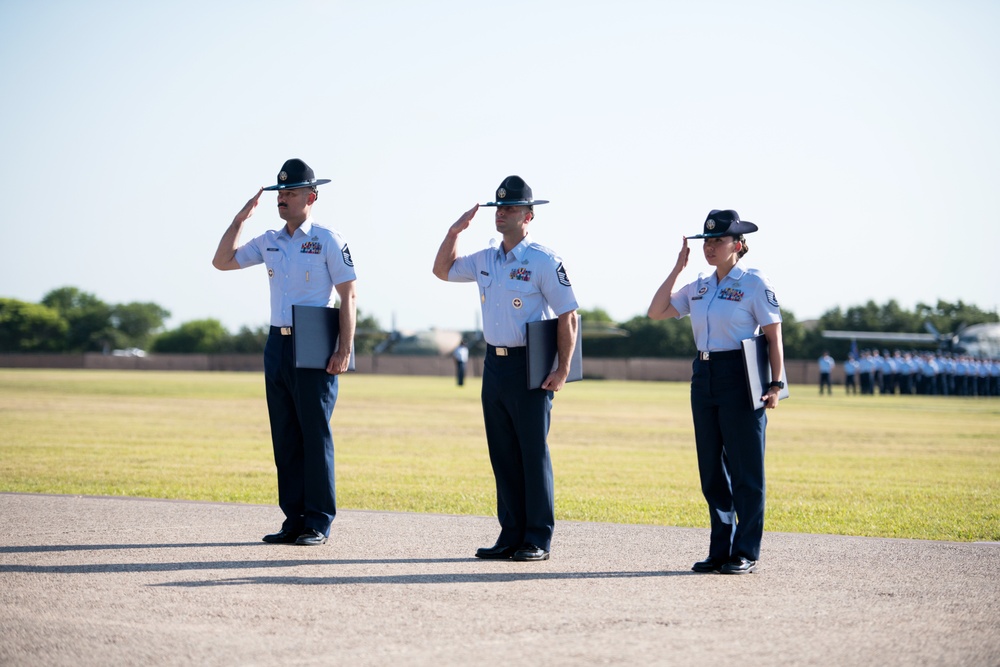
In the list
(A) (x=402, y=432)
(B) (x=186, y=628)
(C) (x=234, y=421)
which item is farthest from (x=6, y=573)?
(C) (x=234, y=421)

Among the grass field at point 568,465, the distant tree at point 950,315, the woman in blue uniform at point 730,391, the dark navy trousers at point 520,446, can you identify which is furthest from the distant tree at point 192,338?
the woman in blue uniform at point 730,391

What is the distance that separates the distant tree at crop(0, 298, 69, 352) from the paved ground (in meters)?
147

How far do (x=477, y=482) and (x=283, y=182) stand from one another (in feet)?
16.2

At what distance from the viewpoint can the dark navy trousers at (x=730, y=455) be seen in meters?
6.37

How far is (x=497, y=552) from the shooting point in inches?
262

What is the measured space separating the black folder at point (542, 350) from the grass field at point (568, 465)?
2337mm

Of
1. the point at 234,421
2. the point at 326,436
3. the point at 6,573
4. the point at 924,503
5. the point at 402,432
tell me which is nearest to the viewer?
the point at 6,573

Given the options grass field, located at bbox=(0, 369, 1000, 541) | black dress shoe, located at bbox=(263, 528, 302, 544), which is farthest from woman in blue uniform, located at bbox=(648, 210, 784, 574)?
black dress shoe, located at bbox=(263, 528, 302, 544)

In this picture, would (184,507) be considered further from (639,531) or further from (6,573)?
(639,531)

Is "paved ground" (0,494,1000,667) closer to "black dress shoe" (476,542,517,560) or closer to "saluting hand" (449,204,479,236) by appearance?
"black dress shoe" (476,542,517,560)

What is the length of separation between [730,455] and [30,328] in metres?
151

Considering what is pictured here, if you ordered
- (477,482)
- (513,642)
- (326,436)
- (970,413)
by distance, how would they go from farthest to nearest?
(970,413)
(477,482)
(326,436)
(513,642)

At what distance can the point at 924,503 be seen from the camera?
10.0 metres

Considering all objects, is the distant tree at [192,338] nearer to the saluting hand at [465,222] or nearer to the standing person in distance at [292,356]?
the standing person in distance at [292,356]
